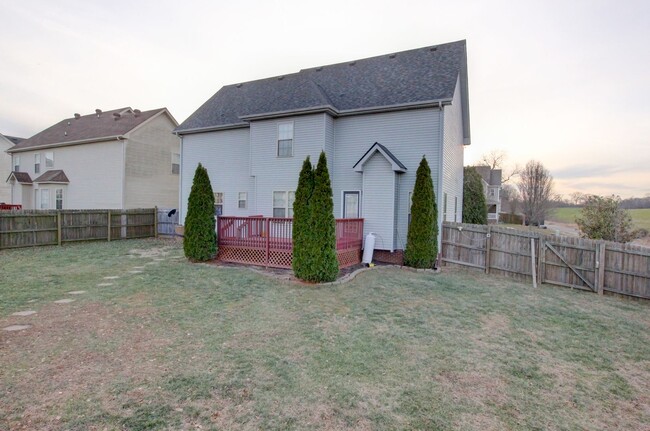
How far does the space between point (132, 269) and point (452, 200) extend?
1270 centimetres

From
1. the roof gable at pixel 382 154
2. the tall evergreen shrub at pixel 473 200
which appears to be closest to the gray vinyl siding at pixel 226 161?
the roof gable at pixel 382 154

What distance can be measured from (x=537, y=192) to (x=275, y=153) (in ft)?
138

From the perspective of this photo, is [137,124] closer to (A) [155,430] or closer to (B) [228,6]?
(B) [228,6]

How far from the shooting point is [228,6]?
12.7m

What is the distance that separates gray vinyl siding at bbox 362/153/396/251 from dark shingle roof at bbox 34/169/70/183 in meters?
21.3

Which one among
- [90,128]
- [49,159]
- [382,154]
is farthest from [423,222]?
[49,159]

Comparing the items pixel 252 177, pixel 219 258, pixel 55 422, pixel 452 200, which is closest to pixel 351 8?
pixel 252 177

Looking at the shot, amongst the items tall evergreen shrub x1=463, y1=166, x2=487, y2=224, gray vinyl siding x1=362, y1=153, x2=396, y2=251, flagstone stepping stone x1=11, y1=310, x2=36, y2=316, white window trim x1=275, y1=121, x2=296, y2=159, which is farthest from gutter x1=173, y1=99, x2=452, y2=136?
tall evergreen shrub x1=463, y1=166, x2=487, y2=224

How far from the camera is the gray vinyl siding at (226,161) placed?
15273mm

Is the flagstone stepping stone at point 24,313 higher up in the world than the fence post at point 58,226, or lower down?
lower down

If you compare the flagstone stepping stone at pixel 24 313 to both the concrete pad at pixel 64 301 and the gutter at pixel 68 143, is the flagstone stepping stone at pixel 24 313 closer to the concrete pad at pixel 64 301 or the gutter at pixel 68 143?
the concrete pad at pixel 64 301

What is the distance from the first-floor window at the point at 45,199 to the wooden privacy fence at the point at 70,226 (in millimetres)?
9556

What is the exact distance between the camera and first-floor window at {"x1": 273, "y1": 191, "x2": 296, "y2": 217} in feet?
44.2

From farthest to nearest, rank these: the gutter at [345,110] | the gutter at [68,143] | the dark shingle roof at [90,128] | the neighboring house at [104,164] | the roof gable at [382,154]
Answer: the dark shingle roof at [90,128]
the neighboring house at [104,164]
the gutter at [68,143]
the roof gable at [382,154]
the gutter at [345,110]
